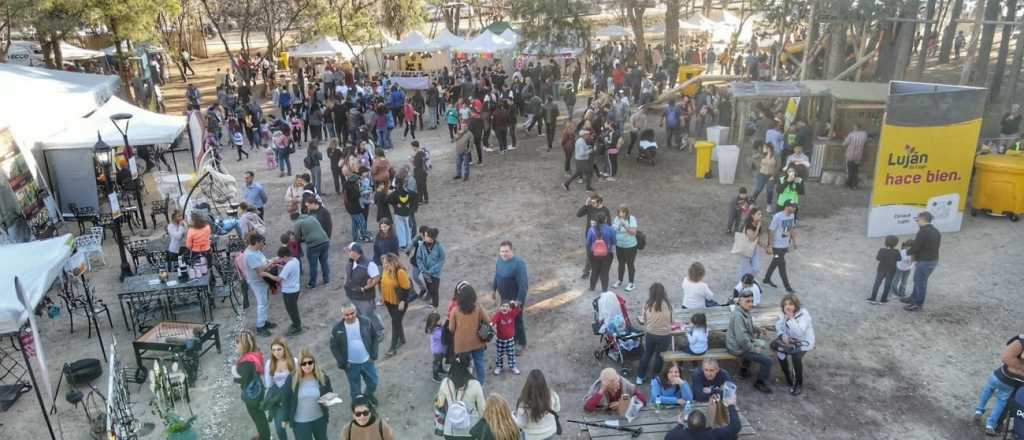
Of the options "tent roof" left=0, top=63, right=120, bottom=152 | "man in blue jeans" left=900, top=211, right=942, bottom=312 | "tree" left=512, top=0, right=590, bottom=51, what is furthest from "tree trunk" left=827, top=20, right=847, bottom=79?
"tent roof" left=0, top=63, right=120, bottom=152

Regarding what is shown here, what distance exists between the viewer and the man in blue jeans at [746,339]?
6926 millimetres

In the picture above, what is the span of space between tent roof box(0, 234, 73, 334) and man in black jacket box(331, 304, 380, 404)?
8.58 feet

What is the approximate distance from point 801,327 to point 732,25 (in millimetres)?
32311

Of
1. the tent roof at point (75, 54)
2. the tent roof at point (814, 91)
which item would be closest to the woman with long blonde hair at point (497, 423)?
the tent roof at point (814, 91)

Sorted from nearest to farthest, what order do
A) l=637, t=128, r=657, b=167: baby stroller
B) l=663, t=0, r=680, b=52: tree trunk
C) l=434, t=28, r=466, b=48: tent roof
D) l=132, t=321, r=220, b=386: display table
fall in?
l=132, t=321, r=220, b=386: display table, l=637, t=128, r=657, b=167: baby stroller, l=434, t=28, r=466, b=48: tent roof, l=663, t=0, r=680, b=52: tree trunk

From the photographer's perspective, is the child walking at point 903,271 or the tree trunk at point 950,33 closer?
the child walking at point 903,271

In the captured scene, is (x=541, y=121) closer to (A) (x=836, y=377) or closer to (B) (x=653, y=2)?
(B) (x=653, y=2)

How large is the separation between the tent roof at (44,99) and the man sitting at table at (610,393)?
11.6 m

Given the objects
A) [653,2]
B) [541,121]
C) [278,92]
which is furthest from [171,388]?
[653,2]

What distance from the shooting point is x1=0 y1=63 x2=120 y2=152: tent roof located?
511 inches

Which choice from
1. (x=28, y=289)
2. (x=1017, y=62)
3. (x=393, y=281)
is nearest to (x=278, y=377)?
(x=393, y=281)

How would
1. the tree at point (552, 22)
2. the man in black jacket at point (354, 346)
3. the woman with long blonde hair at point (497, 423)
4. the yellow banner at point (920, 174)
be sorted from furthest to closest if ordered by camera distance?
the tree at point (552, 22) → the yellow banner at point (920, 174) → the man in black jacket at point (354, 346) → the woman with long blonde hair at point (497, 423)

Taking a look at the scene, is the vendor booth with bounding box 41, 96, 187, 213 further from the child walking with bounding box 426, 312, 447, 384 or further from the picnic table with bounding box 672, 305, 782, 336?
the picnic table with bounding box 672, 305, 782, 336

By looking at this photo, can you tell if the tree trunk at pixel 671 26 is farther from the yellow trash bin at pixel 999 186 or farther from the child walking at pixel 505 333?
the child walking at pixel 505 333
